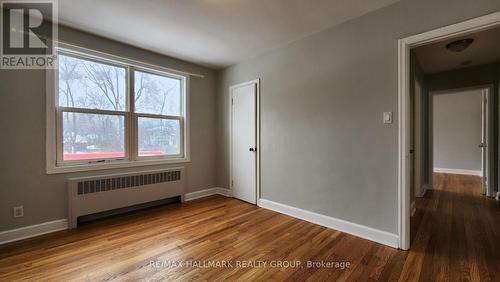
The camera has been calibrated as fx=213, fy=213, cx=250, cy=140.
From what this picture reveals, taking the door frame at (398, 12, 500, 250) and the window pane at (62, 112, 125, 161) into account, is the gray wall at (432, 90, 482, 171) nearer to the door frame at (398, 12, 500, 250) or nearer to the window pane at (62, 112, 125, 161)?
the door frame at (398, 12, 500, 250)

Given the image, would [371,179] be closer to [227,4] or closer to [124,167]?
[227,4]

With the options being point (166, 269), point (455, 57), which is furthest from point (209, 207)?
point (455, 57)

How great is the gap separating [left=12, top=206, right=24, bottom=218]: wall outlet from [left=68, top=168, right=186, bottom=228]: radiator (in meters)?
0.40

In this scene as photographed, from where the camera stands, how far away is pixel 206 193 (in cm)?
412

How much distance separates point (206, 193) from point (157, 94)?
78.9 inches

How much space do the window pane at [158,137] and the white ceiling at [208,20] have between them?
116 centimetres

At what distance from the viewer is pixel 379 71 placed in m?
2.25

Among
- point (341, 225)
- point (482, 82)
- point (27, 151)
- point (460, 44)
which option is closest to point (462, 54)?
point (460, 44)

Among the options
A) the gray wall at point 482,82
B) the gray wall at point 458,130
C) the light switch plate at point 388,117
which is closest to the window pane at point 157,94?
the light switch plate at point 388,117

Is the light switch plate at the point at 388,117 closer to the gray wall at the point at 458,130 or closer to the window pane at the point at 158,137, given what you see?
the window pane at the point at 158,137

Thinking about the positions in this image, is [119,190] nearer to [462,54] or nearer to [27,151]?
[27,151]

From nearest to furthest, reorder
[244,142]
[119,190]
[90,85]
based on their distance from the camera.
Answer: [90,85], [119,190], [244,142]

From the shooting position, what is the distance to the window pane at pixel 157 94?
10.9 ft

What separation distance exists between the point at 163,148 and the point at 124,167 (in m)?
0.68
